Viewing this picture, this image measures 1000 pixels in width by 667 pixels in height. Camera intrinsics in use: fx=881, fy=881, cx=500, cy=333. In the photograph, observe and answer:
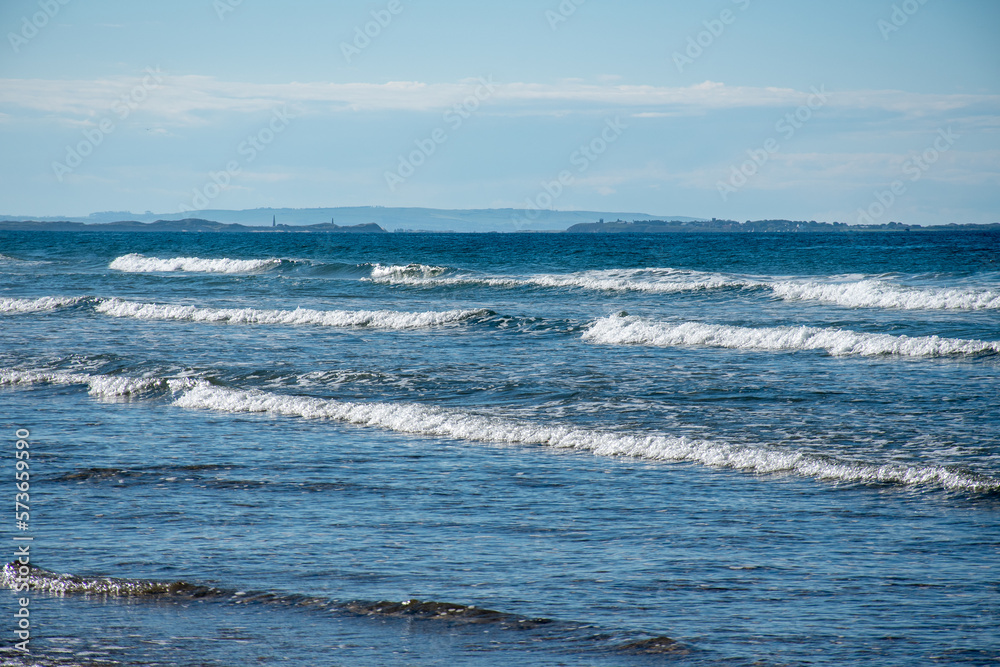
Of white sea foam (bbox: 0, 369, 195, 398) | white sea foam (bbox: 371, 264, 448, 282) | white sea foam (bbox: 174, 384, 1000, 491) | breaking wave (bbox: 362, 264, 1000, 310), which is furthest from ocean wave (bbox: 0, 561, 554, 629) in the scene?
white sea foam (bbox: 371, 264, 448, 282)

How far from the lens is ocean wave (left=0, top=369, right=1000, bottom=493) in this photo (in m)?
8.26

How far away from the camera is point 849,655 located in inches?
185

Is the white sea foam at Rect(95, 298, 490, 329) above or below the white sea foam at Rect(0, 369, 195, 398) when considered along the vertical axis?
above

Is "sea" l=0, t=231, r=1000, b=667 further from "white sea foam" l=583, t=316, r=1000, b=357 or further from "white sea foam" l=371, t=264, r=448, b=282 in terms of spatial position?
"white sea foam" l=371, t=264, r=448, b=282

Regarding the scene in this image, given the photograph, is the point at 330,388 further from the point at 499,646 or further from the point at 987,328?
the point at 987,328

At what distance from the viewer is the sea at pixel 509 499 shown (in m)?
5.01

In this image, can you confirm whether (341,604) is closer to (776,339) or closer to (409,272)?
(776,339)

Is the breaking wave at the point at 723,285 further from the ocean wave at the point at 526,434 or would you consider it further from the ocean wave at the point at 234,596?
the ocean wave at the point at 234,596

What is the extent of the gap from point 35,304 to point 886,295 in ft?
87.1

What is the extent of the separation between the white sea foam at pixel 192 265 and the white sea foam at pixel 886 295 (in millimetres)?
29336

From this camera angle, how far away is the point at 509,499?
25.2 ft

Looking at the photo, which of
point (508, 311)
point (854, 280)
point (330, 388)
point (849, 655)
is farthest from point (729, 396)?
point (854, 280)

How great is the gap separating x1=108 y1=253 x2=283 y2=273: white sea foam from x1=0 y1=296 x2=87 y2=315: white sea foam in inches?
729

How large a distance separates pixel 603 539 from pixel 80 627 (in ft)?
11.6
